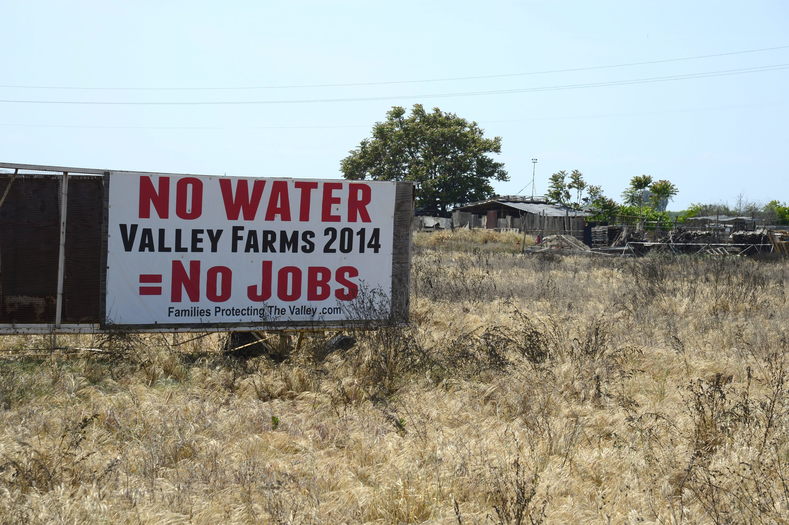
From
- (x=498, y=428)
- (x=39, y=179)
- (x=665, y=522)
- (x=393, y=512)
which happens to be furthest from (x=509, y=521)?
(x=39, y=179)

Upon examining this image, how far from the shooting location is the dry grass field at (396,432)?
4285mm

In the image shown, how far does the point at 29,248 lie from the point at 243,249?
2.17 m

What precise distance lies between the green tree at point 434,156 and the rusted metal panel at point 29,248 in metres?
62.6

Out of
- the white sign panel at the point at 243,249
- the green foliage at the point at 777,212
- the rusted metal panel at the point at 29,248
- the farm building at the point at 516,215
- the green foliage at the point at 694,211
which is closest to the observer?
the rusted metal panel at the point at 29,248

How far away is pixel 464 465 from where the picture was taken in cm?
481

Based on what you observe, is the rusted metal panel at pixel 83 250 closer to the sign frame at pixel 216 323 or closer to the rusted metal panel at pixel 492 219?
the sign frame at pixel 216 323

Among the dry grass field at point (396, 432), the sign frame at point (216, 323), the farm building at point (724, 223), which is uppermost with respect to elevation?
the farm building at point (724, 223)

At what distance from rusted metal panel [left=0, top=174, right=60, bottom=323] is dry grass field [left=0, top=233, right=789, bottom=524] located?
47cm

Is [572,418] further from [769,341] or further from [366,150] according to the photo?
[366,150]

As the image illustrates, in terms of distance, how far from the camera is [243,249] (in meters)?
8.24

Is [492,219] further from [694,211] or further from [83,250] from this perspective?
[83,250]

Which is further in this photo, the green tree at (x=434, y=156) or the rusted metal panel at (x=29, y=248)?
the green tree at (x=434, y=156)

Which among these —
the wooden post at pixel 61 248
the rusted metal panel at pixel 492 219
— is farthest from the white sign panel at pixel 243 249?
the rusted metal panel at pixel 492 219

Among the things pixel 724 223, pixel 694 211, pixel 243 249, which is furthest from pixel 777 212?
pixel 243 249
